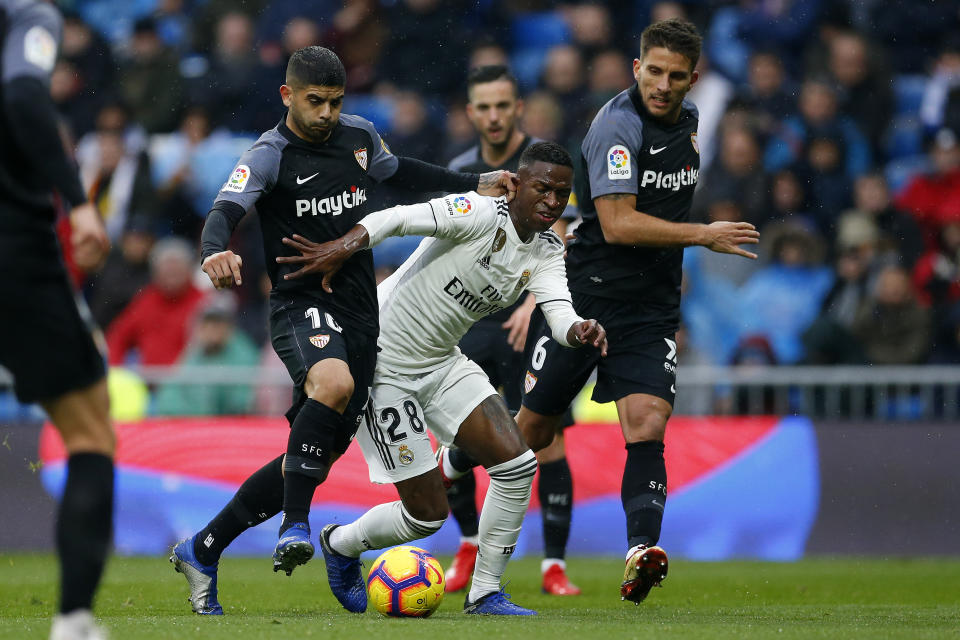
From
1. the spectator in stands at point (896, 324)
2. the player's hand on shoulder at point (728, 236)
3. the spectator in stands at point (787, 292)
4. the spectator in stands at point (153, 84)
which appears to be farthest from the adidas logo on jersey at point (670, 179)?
the spectator in stands at point (153, 84)

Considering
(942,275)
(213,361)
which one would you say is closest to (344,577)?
(213,361)

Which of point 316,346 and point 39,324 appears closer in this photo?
point 39,324

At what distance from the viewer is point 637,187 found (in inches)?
270

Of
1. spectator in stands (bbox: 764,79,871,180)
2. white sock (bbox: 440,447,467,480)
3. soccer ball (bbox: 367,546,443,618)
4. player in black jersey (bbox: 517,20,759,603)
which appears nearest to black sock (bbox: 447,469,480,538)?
white sock (bbox: 440,447,467,480)

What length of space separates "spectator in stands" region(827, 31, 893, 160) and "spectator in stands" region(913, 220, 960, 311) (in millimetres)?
1722

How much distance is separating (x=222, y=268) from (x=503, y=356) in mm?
3039

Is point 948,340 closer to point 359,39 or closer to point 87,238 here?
point 359,39

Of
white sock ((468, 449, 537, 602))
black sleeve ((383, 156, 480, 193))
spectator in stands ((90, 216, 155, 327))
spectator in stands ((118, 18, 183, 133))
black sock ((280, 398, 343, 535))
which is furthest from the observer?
spectator in stands ((118, 18, 183, 133))

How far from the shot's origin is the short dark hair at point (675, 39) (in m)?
6.72

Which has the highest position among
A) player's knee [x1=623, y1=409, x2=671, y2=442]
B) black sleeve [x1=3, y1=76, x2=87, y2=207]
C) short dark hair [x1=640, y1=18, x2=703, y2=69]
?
short dark hair [x1=640, y1=18, x2=703, y2=69]

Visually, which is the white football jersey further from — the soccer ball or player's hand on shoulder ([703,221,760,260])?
the soccer ball

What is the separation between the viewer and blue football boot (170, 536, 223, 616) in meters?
6.46

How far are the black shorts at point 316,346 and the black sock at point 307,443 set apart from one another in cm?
20

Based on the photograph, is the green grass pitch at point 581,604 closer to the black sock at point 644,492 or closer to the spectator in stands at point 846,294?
the black sock at point 644,492
